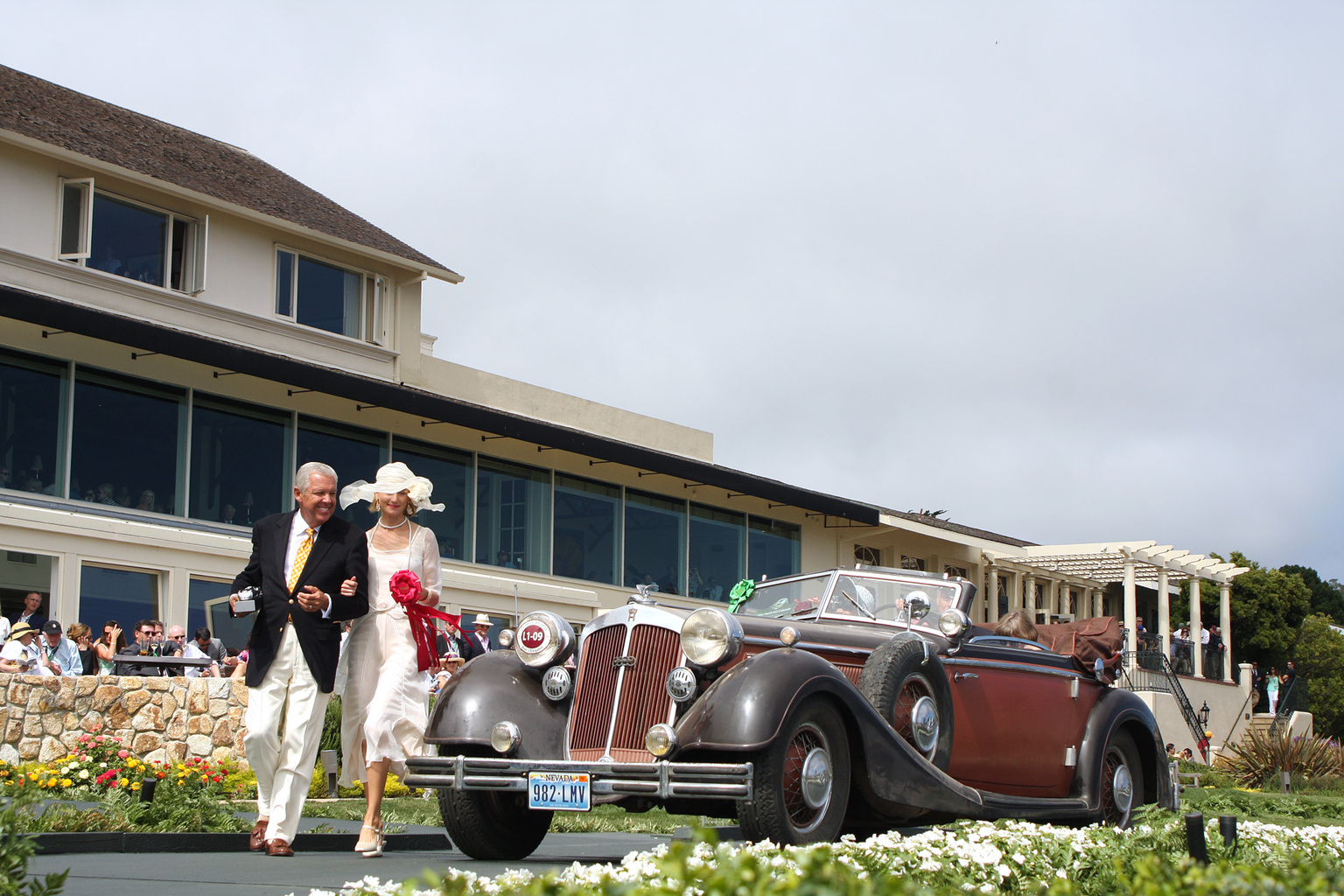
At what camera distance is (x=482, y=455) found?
23938 mm

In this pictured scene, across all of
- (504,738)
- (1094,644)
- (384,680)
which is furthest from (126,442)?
(1094,644)

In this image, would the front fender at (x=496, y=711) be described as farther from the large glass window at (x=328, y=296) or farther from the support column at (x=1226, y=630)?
the support column at (x=1226, y=630)

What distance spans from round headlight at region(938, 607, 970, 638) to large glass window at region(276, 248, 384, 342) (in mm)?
16716

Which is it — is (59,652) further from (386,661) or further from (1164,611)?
(1164,611)

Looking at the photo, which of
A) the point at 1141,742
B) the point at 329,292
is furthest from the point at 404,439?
the point at 1141,742

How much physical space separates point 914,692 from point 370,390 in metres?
14.2

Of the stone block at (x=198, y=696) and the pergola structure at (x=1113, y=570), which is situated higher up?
the pergola structure at (x=1113, y=570)

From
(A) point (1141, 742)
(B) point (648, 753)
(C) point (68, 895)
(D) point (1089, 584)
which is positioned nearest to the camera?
(C) point (68, 895)

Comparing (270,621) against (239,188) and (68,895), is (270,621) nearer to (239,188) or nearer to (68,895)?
(68,895)

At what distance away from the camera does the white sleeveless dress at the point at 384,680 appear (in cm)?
774

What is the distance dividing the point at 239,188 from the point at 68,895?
1901 cm

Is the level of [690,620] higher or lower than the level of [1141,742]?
higher

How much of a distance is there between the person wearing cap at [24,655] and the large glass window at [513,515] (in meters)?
9.79

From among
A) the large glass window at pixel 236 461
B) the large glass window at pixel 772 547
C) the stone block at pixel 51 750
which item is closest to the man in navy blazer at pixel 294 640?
the stone block at pixel 51 750
